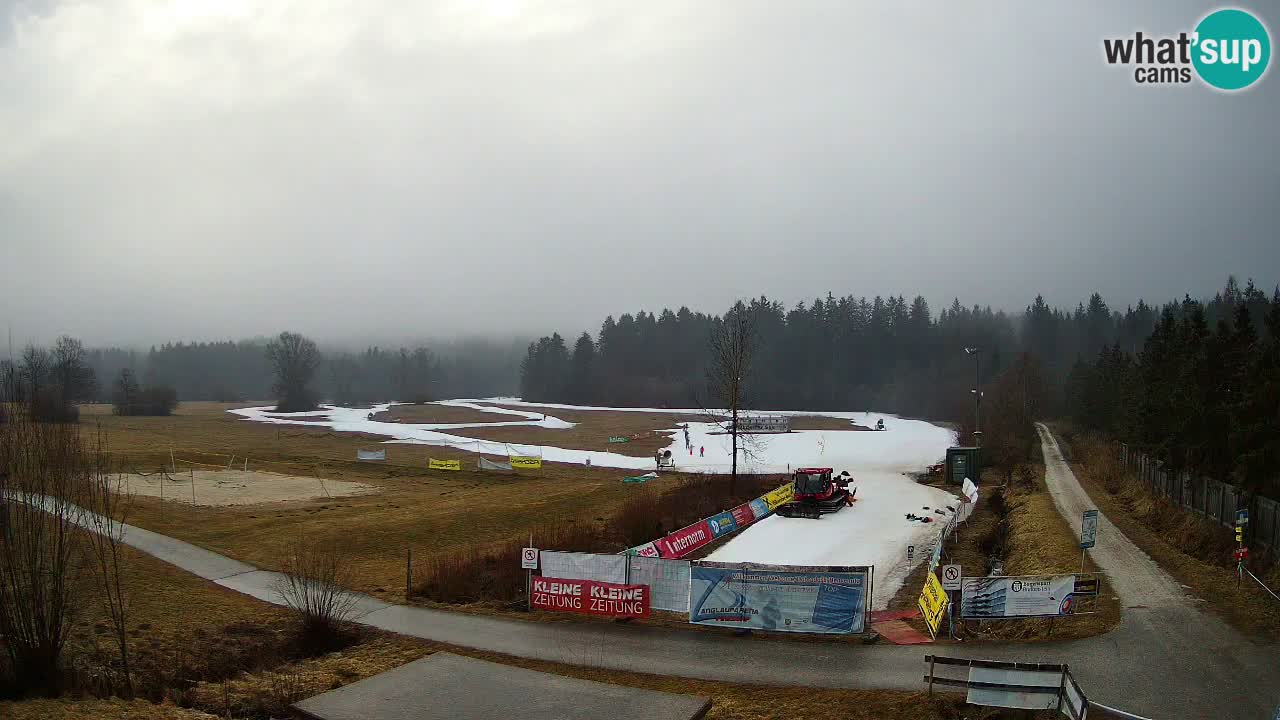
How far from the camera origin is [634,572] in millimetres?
18469

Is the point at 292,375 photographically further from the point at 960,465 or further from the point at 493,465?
the point at 960,465

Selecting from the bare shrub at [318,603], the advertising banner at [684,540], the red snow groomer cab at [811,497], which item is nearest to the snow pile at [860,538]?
the red snow groomer cab at [811,497]

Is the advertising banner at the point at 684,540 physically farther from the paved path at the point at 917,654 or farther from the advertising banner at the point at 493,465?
the advertising banner at the point at 493,465

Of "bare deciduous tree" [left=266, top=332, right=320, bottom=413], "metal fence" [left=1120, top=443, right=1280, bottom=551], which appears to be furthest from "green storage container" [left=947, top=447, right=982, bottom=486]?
"bare deciduous tree" [left=266, top=332, right=320, bottom=413]

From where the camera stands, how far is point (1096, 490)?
4038 cm

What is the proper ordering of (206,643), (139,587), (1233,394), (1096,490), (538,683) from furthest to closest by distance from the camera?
(1096,490) < (1233,394) < (139,587) < (206,643) < (538,683)

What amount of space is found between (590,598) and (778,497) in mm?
21480

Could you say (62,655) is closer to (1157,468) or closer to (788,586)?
(788,586)

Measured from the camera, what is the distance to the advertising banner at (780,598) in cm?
1658

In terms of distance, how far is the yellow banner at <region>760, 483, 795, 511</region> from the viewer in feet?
123

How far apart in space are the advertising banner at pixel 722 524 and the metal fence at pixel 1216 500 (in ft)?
58.5

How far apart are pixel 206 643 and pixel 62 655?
106 inches

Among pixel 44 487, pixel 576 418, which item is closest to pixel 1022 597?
pixel 44 487

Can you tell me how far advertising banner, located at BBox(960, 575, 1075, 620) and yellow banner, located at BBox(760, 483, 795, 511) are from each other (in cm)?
2008
